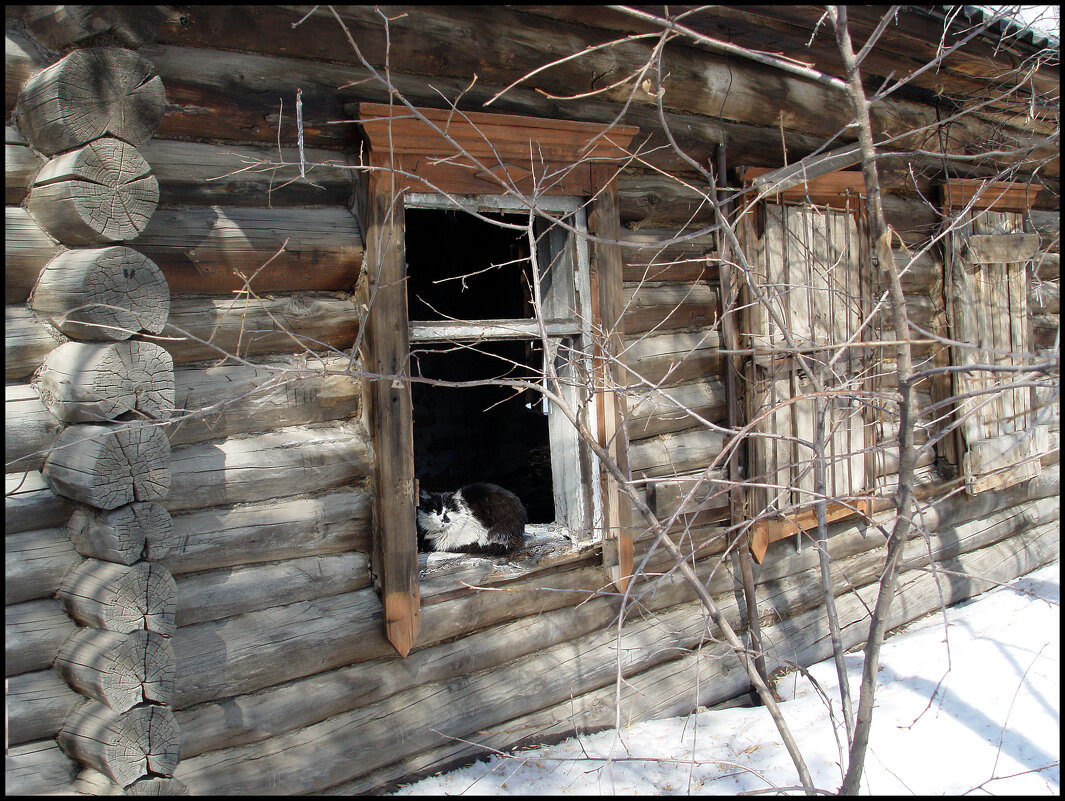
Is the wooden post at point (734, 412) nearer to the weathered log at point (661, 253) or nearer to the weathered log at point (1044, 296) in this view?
the weathered log at point (661, 253)

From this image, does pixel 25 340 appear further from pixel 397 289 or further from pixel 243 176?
pixel 397 289

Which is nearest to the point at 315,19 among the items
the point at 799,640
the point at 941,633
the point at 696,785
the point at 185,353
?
the point at 185,353

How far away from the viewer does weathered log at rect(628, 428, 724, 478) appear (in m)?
4.05

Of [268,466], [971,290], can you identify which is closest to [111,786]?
[268,466]

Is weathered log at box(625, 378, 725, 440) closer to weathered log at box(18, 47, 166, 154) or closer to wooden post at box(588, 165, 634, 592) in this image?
wooden post at box(588, 165, 634, 592)

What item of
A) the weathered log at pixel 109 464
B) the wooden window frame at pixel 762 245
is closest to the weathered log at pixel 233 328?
the weathered log at pixel 109 464

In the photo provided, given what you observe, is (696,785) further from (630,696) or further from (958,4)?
(958,4)

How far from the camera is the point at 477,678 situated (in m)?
3.48

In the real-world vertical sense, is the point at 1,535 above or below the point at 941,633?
above

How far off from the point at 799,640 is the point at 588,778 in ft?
6.53

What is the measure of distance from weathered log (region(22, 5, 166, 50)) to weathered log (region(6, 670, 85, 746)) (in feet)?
6.75

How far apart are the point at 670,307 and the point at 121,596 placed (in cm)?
306

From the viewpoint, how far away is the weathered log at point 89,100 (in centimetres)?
224

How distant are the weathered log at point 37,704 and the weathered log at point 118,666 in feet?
0.13
